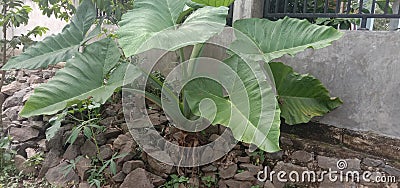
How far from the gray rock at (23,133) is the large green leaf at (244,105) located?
133 cm

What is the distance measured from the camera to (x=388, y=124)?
2014mm

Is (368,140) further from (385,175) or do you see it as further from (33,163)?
(33,163)

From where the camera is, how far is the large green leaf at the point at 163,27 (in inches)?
55.6

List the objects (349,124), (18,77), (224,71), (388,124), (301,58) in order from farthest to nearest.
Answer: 1. (18,77)
2. (301,58)
3. (349,124)
4. (388,124)
5. (224,71)

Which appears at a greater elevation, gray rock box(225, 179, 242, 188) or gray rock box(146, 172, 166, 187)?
gray rock box(146, 172, 166, 187)

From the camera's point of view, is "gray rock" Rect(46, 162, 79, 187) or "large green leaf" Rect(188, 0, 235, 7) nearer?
"large green leaf" Rect(188, 0, 235, 7)

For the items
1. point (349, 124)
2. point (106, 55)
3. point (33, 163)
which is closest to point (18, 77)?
point (33, 163)

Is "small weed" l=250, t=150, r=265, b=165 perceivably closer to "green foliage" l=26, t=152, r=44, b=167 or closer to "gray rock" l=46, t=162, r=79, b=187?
"gray rock" l=46, t=162, r=79, b=187

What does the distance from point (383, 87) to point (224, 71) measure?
38.7 inches

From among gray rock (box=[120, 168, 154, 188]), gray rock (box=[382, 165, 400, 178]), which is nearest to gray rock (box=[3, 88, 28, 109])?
gray rock (box=[120, 168, 154, 188])

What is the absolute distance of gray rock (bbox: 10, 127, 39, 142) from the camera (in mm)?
2451

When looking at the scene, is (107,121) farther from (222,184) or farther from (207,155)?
(222,184)

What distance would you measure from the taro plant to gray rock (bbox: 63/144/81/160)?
0.59m
